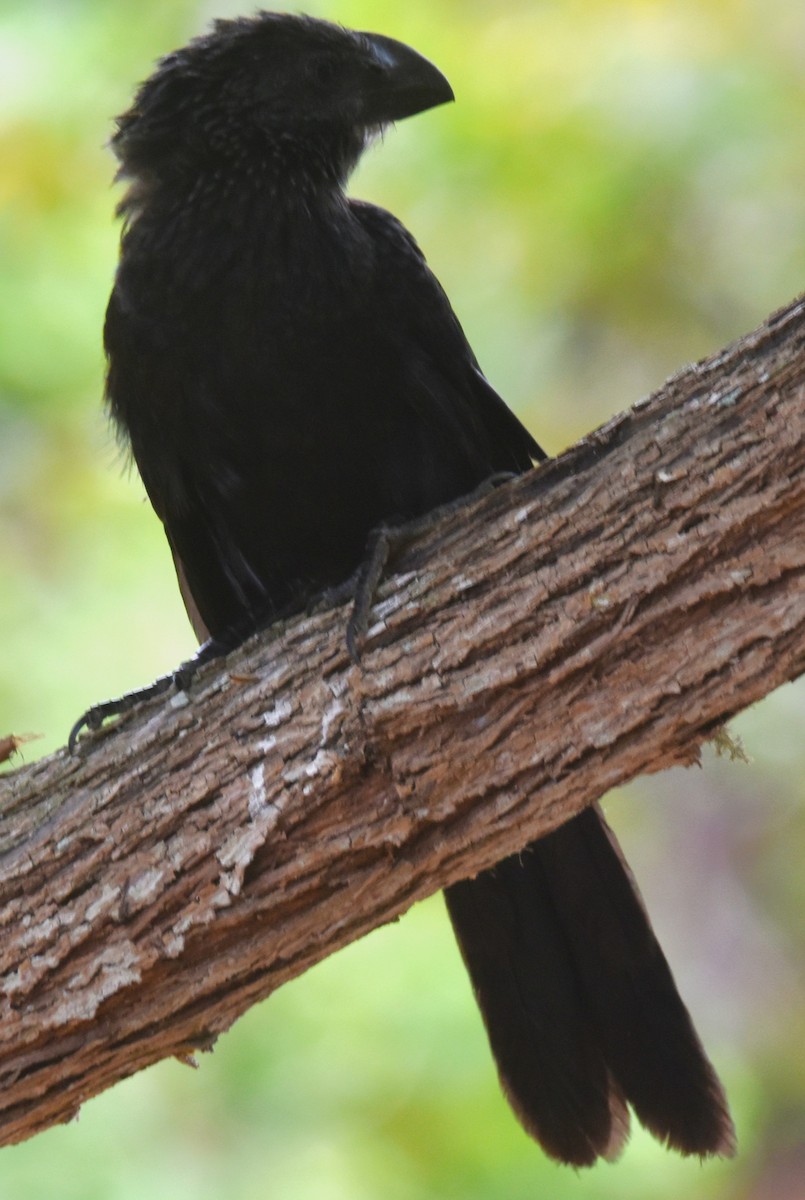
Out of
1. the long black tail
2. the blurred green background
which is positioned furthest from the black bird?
the blurred green background

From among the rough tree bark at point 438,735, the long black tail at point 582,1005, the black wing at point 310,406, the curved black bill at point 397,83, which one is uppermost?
the curved black bill at point 397,83

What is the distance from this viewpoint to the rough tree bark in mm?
2041

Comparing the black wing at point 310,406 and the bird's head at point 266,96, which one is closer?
the black wing at point 310,406

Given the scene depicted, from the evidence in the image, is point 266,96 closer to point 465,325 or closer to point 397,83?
point 397,83

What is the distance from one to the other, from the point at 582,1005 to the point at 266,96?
2.06 meters

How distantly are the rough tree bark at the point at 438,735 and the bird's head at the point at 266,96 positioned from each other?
3.81 ft

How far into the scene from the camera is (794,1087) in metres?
4.69

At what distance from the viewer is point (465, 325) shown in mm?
4617

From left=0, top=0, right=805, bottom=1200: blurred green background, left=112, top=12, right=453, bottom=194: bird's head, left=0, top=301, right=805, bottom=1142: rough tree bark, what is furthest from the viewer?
left=0, top=0, right=805, bottom=1200: blurred green background

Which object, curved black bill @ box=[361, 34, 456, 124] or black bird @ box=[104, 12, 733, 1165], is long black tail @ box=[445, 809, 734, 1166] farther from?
curved black bill @ box=[361, 34, 456, 124]

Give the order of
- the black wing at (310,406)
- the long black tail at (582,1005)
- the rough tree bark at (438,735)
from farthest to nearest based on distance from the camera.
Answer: the black wing at (310,406)
the long black tail at (582,1005)
the rough tree bark at (438,735)

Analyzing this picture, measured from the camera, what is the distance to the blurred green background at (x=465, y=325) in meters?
3.87

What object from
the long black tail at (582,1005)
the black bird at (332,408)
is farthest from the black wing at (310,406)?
the long black tail at (582,1005)

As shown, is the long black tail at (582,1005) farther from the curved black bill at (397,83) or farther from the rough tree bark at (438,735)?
the curved black bill at (397,83)
